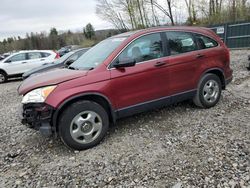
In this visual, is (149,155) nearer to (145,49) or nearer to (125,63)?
(125,63)

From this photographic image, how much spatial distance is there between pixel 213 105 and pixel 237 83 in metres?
2.32

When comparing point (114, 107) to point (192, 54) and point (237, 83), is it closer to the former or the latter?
point (192, 54)

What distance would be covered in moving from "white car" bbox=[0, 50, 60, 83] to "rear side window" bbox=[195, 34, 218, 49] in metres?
9.06

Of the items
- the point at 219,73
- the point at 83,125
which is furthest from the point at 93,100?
the point at 219,73

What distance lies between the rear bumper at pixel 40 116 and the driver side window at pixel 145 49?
4.58 feet

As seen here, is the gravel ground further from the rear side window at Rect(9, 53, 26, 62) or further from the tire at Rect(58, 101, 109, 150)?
the rear side window at Rect(9, 53, 26, 62)

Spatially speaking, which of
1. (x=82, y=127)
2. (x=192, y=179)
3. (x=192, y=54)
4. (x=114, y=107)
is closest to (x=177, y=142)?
(x=192, y=179)

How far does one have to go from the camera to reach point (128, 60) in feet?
11.8

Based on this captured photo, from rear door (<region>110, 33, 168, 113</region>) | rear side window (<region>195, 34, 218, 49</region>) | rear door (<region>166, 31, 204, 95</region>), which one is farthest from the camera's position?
rear side window (<region>195, 34, 218, 49</region>)

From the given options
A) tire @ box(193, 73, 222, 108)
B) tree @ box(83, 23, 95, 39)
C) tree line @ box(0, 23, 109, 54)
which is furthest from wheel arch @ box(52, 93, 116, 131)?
tree @ box(83, 23, 95, 39)

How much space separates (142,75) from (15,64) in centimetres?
1042

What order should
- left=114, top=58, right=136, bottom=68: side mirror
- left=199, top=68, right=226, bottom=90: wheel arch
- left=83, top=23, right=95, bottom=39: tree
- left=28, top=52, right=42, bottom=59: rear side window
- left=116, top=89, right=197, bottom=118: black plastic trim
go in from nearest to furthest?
left=114, top=58, right=136, bottom=68: side mirror → left=116, top=89, right=197, bottom=118: black plastic trim → left=199, top=68, right=226, bottom=90: wheel arch → left=28, top=52, right=42, bottom=59: rear side window → left=83, top=23, right=95, bottom=39: tree

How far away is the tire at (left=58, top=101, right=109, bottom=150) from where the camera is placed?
3328 mm

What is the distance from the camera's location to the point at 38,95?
3299mm
